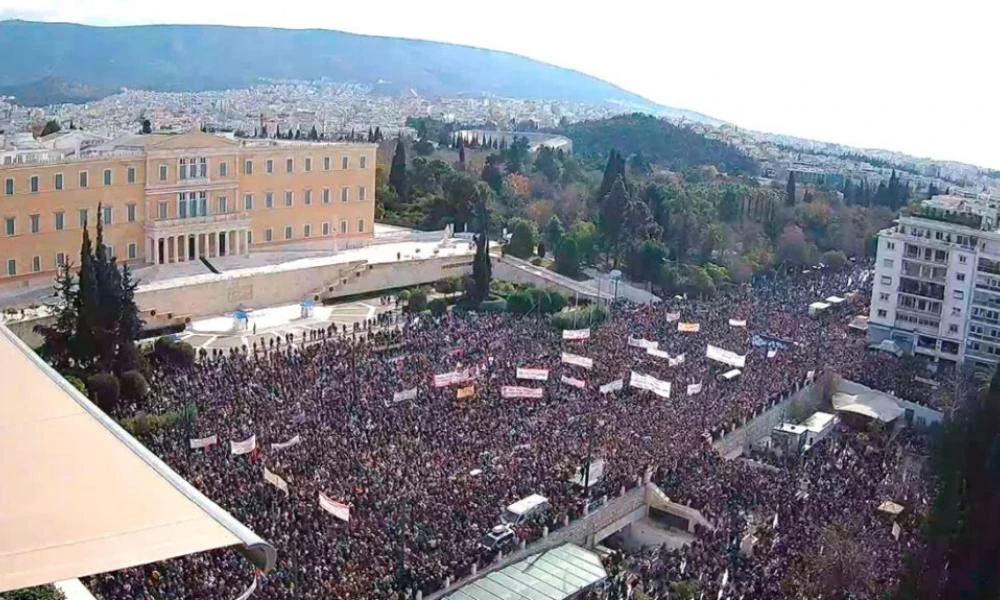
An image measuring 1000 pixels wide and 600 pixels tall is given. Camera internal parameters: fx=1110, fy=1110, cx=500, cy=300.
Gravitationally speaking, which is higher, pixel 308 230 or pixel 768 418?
pixel 308 230

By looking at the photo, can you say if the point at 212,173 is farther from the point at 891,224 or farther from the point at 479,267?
the point at 891,224

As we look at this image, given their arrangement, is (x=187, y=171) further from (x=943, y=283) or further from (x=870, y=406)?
(x=943, y=283)

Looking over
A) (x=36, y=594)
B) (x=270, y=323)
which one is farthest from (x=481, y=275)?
(x=36, y=594)

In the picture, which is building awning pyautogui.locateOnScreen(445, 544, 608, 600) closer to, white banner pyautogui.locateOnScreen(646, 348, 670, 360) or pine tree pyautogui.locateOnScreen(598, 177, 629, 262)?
white banner pyautogui.locateOnScreen(646, 348, 670, 360)

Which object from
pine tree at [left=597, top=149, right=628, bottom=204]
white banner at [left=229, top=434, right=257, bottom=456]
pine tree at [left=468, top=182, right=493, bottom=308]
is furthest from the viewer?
pine tree at [left=597, top=149, right=628, bottom=204]

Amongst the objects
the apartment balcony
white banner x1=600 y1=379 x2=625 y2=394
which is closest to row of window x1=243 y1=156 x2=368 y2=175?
the apartment balcony

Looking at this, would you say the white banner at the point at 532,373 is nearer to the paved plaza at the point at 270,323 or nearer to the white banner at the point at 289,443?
the white banner at the point at 289,443

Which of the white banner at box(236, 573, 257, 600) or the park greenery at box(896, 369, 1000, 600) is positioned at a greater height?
the park greenery at box(896, 369, 1000, 600)
